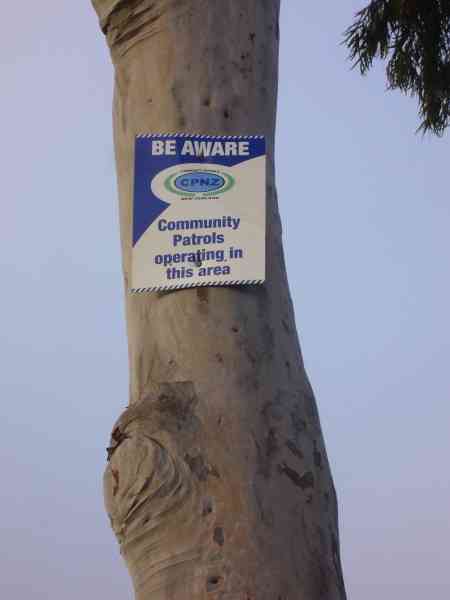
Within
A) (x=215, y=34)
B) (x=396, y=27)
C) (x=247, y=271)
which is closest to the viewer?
(x=247, y=271)

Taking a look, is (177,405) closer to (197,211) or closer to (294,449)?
(294,449)

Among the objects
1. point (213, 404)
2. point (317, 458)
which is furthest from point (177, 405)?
point (317, 458)

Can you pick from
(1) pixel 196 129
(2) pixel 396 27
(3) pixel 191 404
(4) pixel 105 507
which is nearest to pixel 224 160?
(1) pixel 196 129

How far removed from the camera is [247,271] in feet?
6.22

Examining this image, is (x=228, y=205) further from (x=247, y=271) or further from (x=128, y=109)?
(x=128, y=109)

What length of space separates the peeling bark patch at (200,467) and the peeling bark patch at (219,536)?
91 mm

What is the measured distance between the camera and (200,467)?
→ 1704 mm

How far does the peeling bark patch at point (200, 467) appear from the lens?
1.70m

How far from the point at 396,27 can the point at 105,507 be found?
4.73 meters

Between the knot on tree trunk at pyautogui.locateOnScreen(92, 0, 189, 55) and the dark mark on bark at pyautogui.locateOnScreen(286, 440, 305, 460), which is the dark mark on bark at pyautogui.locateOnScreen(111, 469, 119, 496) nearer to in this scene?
the dark mark on bark at pyautogui.locateOnScreen(286, 440, 305, 460)

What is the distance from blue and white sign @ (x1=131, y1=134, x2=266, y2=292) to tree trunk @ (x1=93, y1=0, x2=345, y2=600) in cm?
3

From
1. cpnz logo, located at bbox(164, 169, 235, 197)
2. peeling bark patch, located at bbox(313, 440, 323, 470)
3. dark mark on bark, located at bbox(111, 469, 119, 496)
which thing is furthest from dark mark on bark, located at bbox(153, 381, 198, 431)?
cpnz logo, located at bbox(164, 169, 235, 197)

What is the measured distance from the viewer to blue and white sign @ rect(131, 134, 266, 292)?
191cm

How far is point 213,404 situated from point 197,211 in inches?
16.4
